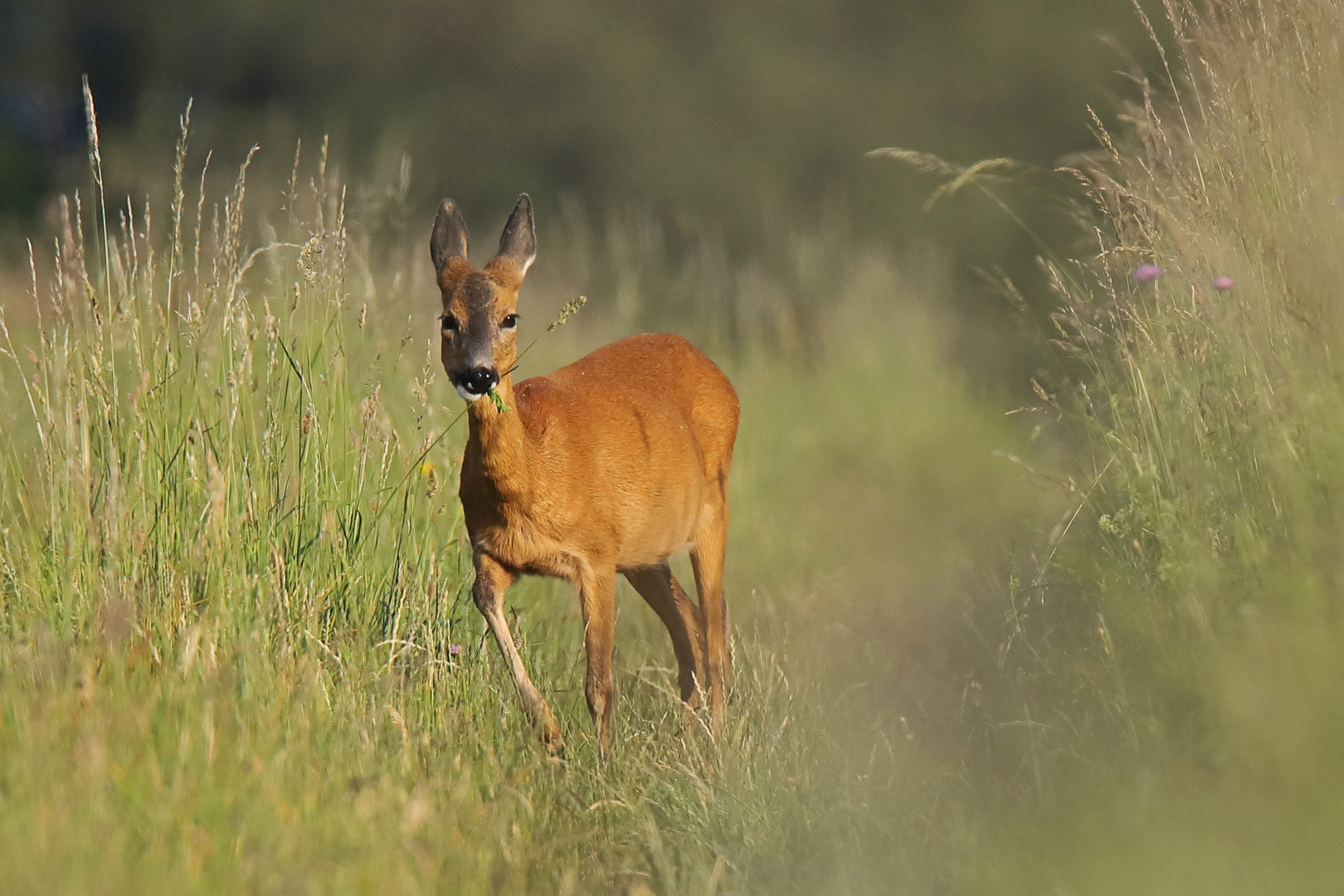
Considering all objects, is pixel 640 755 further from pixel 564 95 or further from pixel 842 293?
pixel 564 95

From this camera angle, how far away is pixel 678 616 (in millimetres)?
6375

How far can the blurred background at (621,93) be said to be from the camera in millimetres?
20969

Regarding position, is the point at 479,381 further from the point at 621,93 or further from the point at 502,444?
the point at 621,93

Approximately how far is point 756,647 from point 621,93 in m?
18.4

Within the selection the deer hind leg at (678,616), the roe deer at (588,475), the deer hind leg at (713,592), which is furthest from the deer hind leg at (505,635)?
the deer hind leg at (678,616)

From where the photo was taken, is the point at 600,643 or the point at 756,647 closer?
the point at 600,643

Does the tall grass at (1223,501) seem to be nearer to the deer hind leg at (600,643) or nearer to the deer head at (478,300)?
the deer hind leg at (600,643)

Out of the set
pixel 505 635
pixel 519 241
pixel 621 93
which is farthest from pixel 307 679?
pixel 621 93

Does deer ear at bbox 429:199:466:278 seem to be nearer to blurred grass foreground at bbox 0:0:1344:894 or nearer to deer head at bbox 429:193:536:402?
deer head at bbox 429:193:536:402

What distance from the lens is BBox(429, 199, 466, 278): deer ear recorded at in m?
5.68

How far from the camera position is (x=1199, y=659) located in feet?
13.0

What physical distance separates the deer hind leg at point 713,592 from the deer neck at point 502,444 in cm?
105

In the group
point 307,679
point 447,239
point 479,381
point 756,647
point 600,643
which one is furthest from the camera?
point 756,647

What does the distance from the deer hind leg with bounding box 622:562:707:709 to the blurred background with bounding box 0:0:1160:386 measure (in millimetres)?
13994
